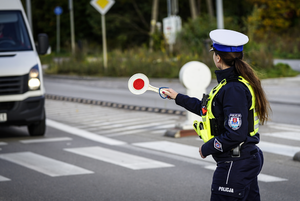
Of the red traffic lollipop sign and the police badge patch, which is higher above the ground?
the red traffic lollipop sign

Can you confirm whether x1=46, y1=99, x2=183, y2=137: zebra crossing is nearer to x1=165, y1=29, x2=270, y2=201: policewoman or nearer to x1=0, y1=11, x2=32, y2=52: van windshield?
x1=0, y1=11, x2=32, y2=52: van windshield

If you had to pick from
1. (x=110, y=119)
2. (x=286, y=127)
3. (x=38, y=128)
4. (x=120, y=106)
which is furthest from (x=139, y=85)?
(x=120, y=106)

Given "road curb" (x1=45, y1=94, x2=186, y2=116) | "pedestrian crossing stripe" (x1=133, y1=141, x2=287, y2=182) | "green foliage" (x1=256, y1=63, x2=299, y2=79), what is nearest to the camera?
"pedestrian crossing stripe" (x1=133, y1=141, x2=287, y2=182)

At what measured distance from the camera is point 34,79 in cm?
870

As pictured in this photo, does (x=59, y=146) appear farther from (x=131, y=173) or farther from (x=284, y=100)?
(x=284, y=100)

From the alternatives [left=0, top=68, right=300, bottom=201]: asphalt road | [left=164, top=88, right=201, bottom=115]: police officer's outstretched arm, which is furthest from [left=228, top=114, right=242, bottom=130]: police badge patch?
→ [left=0, top=68, right=300, bottom=201]: asphalt road

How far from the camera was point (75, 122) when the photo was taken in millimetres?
11031

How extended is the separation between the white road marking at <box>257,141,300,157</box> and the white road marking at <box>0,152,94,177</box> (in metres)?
2.84

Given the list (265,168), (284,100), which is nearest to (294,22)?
(284,100)

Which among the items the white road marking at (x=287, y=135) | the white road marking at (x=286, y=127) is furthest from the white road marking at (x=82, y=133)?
the white road marking at (x=286, y=127)

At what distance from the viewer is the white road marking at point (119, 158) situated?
22.1 feet

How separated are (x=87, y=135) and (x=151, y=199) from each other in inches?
169

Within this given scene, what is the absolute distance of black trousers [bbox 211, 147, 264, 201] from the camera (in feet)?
10.6

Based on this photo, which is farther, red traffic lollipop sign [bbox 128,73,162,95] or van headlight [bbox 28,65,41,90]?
van headlight [bbox 28,65,41,90]
